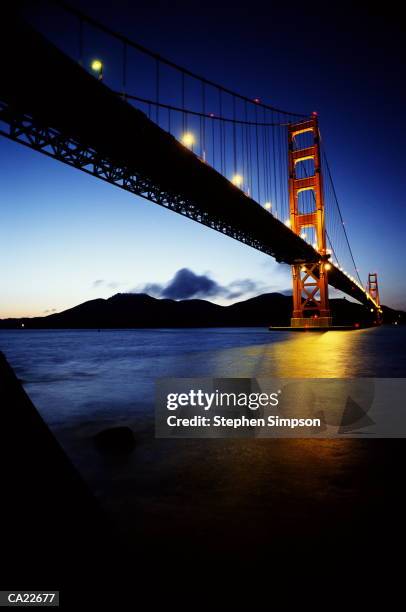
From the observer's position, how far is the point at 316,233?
31.7 meters

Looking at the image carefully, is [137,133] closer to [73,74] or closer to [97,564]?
[73,74]

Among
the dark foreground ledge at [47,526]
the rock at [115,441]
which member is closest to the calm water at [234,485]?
the rock at [115,441]

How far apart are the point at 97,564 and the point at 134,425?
2626mm

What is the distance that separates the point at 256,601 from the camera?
4.09 ft

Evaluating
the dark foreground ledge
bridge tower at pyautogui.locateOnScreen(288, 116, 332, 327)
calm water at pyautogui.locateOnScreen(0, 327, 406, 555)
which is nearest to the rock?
calm water at pyautogui.locateOnScreen(0, 327, 406, 555)

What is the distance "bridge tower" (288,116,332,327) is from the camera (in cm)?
3081

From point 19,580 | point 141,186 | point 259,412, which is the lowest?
point 259,412

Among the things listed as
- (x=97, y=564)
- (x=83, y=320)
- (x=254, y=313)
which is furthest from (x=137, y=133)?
(x=83, y=320)

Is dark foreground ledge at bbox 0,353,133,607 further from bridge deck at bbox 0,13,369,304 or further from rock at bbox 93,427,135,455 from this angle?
bridge deck at bbox 0,13,369,304

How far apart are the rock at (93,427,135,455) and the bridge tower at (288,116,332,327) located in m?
29.1

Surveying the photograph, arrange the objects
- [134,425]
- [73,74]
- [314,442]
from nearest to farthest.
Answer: [314,442]
[134,425]
[73,74]

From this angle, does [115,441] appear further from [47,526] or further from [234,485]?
[47,526]

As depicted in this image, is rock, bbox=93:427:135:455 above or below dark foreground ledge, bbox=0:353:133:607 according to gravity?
below

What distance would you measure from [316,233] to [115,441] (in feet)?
105
